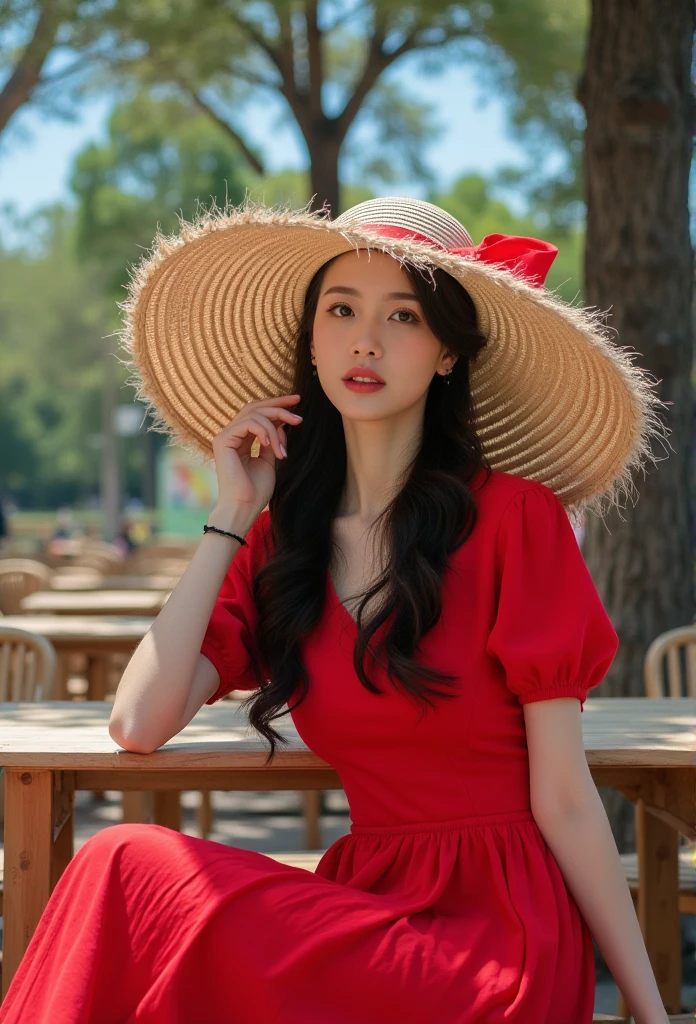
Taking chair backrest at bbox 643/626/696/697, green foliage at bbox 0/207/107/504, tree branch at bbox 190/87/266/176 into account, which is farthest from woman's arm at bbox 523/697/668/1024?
green foliage at bbox 0/207/107/504

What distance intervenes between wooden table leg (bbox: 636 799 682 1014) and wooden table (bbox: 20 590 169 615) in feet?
12.4

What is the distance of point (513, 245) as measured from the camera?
2508 mm

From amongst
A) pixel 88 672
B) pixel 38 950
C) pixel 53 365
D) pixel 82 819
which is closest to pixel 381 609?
pixel 38 950

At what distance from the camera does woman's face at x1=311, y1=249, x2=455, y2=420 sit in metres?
2.42

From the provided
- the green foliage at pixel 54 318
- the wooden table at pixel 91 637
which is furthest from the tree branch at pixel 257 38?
the green foliage at pixel 54 318

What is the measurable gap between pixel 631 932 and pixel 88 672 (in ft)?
14.4

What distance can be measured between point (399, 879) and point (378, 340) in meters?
0.98

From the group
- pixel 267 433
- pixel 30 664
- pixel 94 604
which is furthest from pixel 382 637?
pixel 94 604

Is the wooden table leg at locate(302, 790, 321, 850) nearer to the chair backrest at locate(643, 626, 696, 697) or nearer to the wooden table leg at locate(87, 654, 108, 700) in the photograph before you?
the wooden table leg at locate(87, 654, 108, 700)

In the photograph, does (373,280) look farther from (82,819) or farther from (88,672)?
(82,819)

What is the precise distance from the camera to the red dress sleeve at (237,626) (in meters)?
2.48

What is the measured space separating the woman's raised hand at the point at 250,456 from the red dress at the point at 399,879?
0.86 feet

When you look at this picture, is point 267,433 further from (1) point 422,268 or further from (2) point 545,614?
(2) point 545,614

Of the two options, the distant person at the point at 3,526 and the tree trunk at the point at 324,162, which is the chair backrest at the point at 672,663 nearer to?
the tree trunk at the point at 324,162
